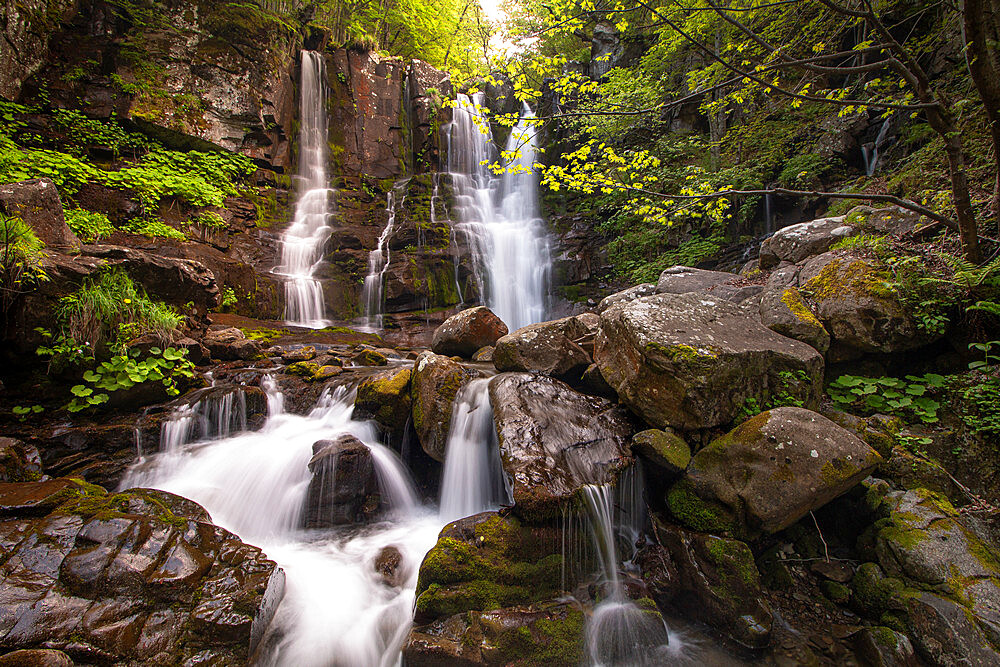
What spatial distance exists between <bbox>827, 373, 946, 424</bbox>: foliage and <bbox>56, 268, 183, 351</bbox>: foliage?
827 centimetres

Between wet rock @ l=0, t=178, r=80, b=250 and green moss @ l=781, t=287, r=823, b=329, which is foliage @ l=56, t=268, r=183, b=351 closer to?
wet rock @ l=0, t=178, r=80, b=250

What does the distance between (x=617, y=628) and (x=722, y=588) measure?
2.82 ft

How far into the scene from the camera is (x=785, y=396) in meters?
3.69

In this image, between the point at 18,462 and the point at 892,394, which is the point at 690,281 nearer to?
the point at 892,394

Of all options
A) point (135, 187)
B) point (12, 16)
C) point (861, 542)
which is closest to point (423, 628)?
point (861, 542)

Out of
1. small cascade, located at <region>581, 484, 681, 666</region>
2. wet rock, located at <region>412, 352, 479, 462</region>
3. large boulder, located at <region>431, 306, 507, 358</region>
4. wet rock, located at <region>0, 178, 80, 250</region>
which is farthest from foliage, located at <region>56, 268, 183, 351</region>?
small cascade, located at <region>581, 484, 681, 666</region>

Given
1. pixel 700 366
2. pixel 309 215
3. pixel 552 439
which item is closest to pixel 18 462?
pixel 552 439

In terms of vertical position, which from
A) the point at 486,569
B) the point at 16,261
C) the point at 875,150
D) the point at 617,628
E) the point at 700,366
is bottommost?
the point at 617,628

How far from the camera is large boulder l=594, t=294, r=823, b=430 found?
353 centimetres

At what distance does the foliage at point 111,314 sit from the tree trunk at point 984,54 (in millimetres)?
8637

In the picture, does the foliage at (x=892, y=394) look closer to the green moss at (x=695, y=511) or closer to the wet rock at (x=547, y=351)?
the green moss at (x=695, y=511)

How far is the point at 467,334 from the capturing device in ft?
23.9

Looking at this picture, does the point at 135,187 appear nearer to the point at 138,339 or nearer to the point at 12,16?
the point at 12,16

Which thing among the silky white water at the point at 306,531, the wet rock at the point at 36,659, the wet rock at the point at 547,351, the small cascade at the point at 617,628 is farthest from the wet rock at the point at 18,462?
the small cascade at the point at 617,628
